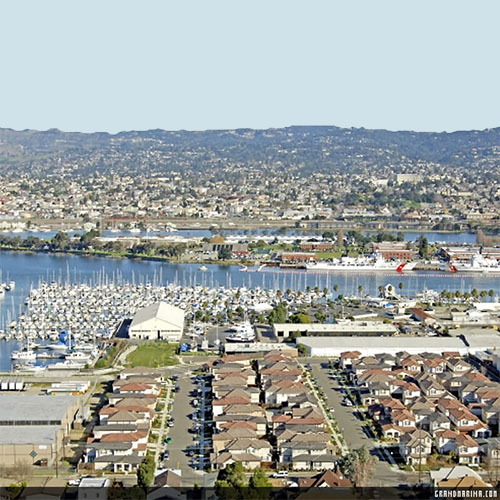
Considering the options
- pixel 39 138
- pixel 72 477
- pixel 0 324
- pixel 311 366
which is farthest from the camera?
pixel 39 138

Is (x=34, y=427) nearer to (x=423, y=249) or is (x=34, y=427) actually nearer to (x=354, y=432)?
(x=354, y=432)

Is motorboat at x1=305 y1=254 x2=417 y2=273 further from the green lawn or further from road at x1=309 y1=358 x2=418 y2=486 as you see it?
road at x1=309 y1=358 x2=418 y2=486

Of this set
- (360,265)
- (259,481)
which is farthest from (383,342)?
(360,265)

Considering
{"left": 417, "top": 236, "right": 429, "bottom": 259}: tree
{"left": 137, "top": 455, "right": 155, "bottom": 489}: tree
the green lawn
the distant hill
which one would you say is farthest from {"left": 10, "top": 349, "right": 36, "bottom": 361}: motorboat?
the distant hill

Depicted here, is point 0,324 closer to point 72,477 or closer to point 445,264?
point 72,477

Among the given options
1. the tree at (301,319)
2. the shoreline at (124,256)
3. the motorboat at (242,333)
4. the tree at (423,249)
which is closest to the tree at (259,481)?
the motorboat at (242,333)

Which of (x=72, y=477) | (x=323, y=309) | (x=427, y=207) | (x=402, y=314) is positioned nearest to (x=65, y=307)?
(x=323, y=309)
